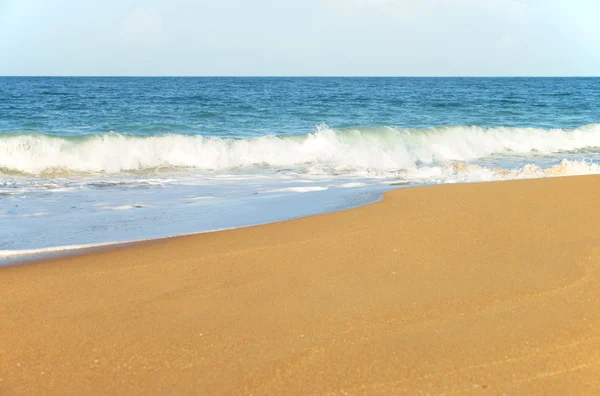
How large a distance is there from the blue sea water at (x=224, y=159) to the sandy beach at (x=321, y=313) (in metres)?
1.39

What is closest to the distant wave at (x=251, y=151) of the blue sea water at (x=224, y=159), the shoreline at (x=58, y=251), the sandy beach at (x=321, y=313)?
the blue sea water at (x=224, y=159)

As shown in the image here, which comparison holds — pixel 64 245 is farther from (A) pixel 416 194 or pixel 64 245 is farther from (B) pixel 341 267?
(A) pixel 416 194

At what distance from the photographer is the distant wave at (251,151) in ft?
43.0

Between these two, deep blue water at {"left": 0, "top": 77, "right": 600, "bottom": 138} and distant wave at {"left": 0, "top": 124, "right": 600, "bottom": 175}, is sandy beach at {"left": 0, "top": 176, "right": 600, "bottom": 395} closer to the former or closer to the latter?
distant wave at {"left": 0, "top": 124, "right": 600, "bottom": 175}

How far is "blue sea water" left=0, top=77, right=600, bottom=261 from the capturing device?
693 cm

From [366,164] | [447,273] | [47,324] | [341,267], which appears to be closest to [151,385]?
[47,324]

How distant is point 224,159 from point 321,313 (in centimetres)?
1089

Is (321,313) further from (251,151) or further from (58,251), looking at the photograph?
(251,151)

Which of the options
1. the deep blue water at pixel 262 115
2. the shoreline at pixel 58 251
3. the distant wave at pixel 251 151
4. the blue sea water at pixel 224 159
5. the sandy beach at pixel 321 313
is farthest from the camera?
the deep blue water at pixel 262 115

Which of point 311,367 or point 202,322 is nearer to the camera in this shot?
point 311,367

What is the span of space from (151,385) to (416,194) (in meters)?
5.42

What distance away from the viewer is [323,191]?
8875 mm

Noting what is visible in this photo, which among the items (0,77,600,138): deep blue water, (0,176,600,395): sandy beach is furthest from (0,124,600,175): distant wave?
(0,176,600,395): sandy beach

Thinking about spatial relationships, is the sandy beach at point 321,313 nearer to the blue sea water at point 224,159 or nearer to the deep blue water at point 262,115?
the blue sea water at point 224,159
